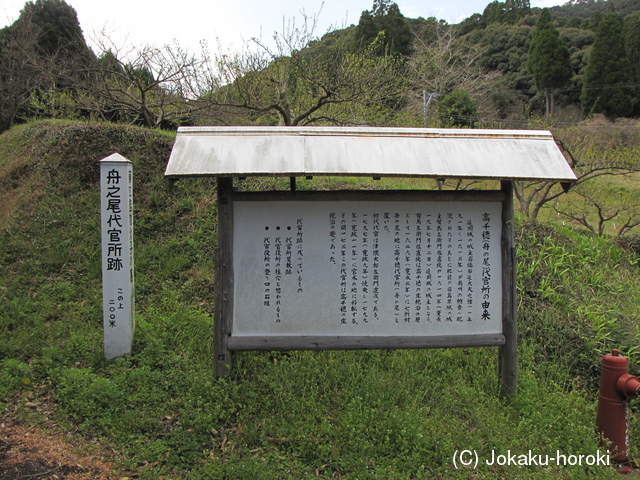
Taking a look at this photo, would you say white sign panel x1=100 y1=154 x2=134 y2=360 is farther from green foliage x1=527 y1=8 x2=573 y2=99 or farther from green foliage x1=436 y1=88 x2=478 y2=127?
green foliage x1=527 y1=8 x2=573 y2=99

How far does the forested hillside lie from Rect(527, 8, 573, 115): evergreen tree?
0.07 m

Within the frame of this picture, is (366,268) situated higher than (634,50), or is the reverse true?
(634,50)

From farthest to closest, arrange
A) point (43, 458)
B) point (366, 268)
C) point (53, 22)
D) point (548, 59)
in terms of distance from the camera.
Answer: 1. point (548, 59)
2. point (53, 22)
3. point (366, 268)
4. point (43, 458)

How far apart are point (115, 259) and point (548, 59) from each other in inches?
1241

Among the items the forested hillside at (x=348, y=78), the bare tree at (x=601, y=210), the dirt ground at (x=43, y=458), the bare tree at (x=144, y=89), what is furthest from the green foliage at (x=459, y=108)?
the dirt ground at (x=43, y=458)

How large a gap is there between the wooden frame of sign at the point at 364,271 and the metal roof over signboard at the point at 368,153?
0.41 m

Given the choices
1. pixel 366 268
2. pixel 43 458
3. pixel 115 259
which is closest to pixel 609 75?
pixel 366 268

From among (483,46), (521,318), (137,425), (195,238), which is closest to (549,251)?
(521,318)

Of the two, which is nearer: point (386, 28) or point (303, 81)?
point (303, 81)

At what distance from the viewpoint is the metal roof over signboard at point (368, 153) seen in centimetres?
373

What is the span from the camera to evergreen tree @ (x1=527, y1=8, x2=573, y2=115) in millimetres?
28656

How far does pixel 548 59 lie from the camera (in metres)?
29.0

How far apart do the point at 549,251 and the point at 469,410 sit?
425 centimetres

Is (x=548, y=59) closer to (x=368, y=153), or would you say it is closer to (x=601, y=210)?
(x=601, y=210)
